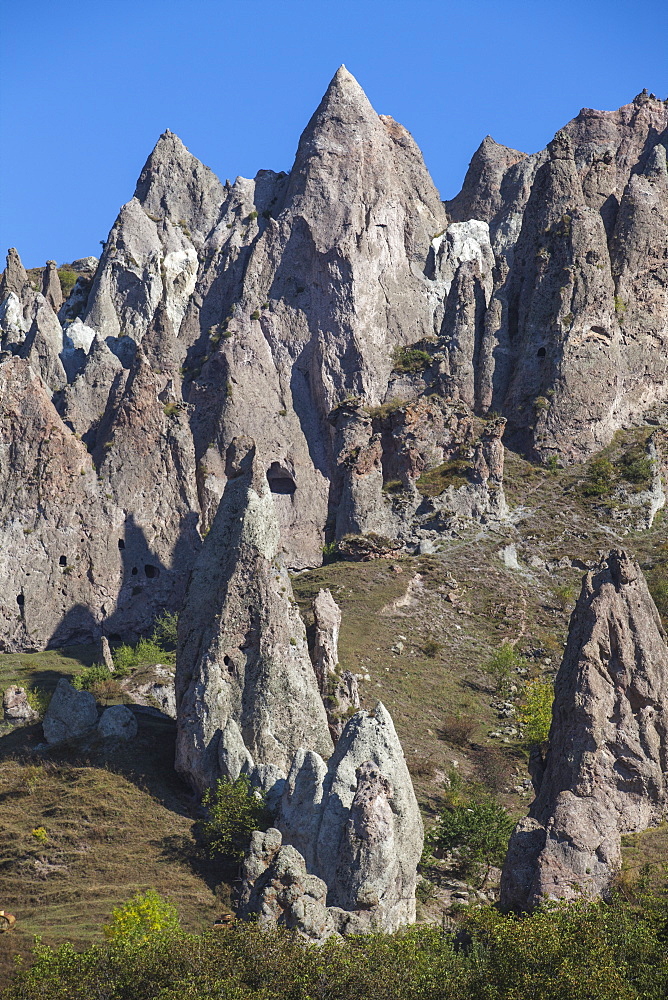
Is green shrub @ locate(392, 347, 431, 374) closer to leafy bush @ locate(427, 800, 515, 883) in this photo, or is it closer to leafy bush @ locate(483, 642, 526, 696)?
leafy bush @ locate(483, 642, 526, 696)

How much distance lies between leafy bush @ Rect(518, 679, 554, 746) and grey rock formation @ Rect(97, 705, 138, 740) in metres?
18.3

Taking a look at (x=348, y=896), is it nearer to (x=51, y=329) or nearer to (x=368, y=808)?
(x=368, y=808)

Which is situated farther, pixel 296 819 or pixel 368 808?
pixel 296 819

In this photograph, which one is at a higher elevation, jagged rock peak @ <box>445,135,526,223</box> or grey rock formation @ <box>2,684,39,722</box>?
jagged rock peak @ <box>445,135,526,223</box>

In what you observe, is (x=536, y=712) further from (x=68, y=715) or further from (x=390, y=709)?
(x=68, y=715)

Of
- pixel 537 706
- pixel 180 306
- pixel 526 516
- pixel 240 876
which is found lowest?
pixel 240 876

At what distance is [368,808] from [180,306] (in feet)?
247

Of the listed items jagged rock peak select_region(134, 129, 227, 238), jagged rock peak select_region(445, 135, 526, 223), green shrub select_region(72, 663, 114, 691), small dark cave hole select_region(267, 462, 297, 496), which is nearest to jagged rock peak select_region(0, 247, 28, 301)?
jagged rock peak select_region(134, 129, 227, 238)

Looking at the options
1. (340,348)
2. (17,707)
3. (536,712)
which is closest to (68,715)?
(17,707)

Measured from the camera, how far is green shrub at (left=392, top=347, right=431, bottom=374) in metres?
98.6

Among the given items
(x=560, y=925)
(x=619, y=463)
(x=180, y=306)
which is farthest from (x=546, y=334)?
(x=560, y=925)

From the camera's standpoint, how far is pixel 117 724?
184ft

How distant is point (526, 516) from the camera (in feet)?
271

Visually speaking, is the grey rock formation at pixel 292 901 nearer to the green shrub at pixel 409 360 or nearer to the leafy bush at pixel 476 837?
the leafy bush at pixel 476 837
